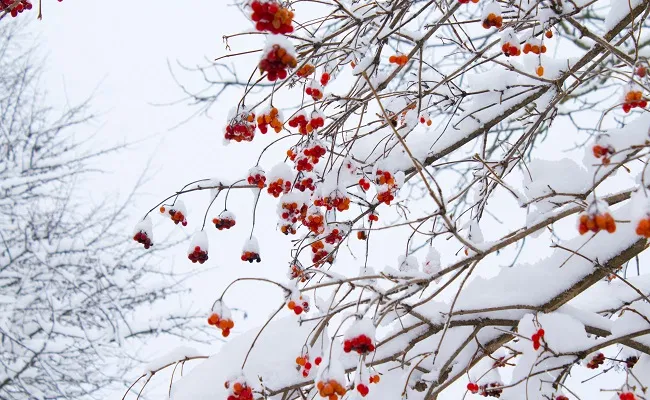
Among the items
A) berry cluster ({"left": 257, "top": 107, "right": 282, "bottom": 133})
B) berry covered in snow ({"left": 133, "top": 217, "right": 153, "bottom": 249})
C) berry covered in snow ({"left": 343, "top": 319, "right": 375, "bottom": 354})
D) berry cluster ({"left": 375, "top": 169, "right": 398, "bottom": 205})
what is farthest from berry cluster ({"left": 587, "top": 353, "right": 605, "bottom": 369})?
berry covered in snow ({"left": 133, "top": 217, "right": 153, "bottom": 249})

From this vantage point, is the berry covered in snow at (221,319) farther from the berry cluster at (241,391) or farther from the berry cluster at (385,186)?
the berry cluster at (385,186)

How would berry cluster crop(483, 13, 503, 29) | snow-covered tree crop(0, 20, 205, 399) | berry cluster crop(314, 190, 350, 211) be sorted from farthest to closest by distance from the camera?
snow-covered tree crop(0, 20, 205, 399), berry cluster crop(314, 190, 350, 211), berry cluster crop(483, 13, 503, 29)

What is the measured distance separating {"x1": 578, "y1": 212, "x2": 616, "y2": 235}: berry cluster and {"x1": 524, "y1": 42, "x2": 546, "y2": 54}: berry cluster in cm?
81

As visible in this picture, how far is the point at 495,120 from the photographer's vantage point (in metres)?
2.31

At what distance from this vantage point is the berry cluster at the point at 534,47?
168cm

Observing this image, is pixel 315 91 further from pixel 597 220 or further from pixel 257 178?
pixel 597 220

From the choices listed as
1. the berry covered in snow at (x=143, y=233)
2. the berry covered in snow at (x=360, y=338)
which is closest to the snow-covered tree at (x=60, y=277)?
the berry covered in snow at (x=143, y=233)

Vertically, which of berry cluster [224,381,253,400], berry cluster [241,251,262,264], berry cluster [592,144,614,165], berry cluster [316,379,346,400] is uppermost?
berry cluster [241,251,262,264]

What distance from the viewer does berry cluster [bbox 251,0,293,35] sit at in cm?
116

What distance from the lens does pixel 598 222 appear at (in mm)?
1021

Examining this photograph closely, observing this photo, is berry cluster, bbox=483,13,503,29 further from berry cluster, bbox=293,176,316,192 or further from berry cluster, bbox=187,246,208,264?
berry cluster, bbox=187,246,208,264

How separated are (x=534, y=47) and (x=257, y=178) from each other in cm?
100

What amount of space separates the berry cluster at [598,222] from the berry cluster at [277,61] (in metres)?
0.66

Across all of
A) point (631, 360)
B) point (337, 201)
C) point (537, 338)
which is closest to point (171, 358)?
point (337, 201)
